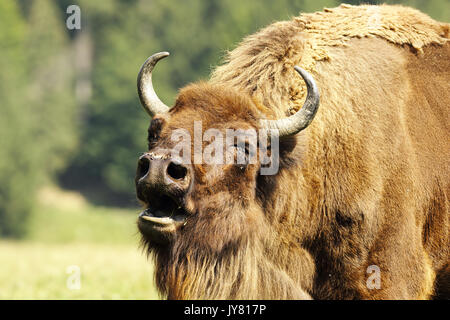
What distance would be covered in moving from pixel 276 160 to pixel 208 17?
217 feet

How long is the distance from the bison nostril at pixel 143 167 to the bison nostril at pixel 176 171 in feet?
0.49

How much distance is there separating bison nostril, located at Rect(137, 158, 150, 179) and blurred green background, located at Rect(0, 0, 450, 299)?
31444 millimetres

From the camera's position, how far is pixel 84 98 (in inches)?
2682

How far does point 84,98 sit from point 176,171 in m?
65.0

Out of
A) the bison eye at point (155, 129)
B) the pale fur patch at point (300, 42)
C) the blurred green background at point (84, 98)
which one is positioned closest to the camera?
the bison eye at point (155, 129)

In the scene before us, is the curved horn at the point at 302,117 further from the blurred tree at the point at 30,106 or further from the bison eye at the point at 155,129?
the blurred tree at the point at 30,106

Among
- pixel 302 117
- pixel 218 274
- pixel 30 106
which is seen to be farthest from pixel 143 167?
pixel 30 106

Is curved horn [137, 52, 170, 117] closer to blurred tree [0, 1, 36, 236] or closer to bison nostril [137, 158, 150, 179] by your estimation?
bison nostril [137, 158, 150, 179]

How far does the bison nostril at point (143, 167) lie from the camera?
474cm

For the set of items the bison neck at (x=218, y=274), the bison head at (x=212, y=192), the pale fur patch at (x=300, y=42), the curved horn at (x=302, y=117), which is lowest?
the bison neck at (x=218, y=274)

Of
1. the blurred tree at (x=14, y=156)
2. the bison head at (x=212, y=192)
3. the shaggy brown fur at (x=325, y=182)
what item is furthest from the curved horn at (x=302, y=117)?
the blurred tree at (x=14, y=156)

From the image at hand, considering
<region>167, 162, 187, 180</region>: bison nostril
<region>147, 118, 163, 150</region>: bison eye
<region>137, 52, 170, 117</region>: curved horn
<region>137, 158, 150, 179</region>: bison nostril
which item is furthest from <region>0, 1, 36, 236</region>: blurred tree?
<region>167, 162, 187, 180</region>: bison nostril
